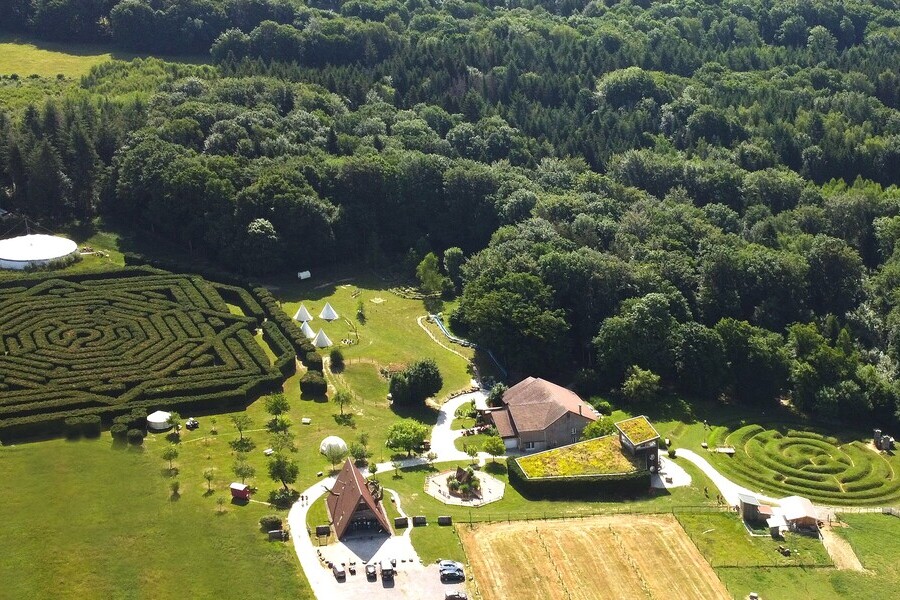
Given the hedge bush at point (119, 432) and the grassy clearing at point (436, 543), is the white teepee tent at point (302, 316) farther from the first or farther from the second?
the grassy clearing at point (436, 543)

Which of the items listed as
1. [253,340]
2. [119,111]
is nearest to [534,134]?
[119,111]

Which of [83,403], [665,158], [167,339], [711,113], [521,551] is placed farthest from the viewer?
[711,113]

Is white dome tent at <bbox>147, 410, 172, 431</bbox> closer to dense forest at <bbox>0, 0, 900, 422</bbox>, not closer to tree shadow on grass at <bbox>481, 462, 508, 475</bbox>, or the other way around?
tree shadow on grass at <bbox>481, 462, 508, 475</bbox>

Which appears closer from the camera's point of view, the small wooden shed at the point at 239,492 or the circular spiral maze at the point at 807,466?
the small wooden shed at the point at 239,492

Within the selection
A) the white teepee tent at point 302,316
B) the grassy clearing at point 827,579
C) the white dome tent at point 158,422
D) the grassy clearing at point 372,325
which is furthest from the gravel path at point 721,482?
the white dome tent at point 158,422

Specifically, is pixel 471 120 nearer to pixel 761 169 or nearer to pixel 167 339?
pixel 761 169

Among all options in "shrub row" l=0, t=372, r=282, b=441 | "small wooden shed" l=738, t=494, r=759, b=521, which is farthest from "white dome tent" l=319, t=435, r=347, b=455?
"small wooden shed" l=738, t=494, r=759, b=521

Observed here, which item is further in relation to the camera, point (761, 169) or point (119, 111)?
point (761, 169)
